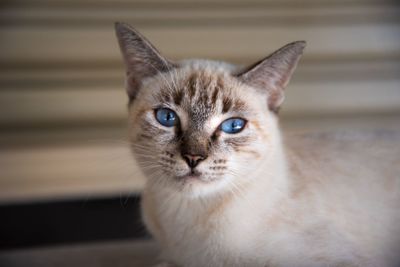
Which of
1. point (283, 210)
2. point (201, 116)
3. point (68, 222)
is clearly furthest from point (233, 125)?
point (68, 222)

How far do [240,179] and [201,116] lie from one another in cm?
24

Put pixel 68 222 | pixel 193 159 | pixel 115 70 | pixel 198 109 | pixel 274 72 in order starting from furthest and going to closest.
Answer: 1. pixel 115 70
2. pixel 68 222
3. pixel 274 72
4. pixel 198 109
5. pixel 193 159

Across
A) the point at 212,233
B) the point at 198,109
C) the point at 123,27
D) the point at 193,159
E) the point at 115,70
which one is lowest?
the point at 212,233

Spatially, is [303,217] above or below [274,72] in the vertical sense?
below

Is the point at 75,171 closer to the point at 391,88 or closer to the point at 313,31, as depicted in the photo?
the point at 313,31

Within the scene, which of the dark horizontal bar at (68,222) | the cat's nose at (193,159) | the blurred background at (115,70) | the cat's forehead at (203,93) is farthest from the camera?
the blurred background at (115,70)

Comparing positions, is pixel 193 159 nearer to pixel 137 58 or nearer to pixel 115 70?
pixel 137 58

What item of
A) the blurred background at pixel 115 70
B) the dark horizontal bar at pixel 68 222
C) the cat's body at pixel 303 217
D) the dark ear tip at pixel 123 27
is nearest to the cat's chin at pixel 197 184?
the cat's body at pixel 303 217

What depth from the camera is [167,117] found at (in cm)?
178

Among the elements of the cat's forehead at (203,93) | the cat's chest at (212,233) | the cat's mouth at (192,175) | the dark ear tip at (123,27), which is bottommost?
the cat's chest at (212,233)

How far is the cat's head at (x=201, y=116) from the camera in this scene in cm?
167

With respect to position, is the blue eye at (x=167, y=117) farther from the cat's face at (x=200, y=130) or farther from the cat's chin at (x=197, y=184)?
the cat's chin at (x=197, y=184)

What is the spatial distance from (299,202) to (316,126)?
163 cm

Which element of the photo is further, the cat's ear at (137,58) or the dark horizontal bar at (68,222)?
the dark horizontal bar at (68,222)
